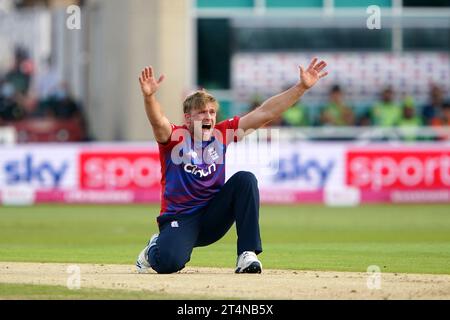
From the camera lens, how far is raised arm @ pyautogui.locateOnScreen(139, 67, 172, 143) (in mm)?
10805

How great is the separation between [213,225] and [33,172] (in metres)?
14.4

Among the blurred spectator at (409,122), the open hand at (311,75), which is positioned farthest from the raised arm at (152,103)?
the blurred spectator at (409,122)

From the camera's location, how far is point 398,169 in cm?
2575

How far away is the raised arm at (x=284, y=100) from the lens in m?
11.4

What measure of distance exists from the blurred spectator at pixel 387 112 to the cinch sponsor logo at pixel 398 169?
2.47 metres

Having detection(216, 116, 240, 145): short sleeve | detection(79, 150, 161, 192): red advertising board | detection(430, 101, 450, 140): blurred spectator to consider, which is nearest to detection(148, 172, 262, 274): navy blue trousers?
detection(216, 116, 240, 145): short sleeve

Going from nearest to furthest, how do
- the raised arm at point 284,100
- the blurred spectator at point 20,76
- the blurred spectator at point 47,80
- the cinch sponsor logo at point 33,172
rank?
the raised arm at point 284,100 → the cinch sponsor logo at point 33,172 → the blurred spectator at point 20,76 → the blurred spectator at point 47,80

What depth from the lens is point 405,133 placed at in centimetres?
2767

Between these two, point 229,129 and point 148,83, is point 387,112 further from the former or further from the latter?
point 148,83

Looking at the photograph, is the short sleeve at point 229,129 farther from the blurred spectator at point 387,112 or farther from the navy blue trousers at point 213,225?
the blurred spectator at point 387,112

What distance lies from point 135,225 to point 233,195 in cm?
881

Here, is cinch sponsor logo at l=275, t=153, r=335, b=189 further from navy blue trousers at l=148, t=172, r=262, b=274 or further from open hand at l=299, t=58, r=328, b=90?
open hand at l=299, t=58, r=328, b=90

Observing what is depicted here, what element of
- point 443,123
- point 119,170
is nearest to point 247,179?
point 119,170
